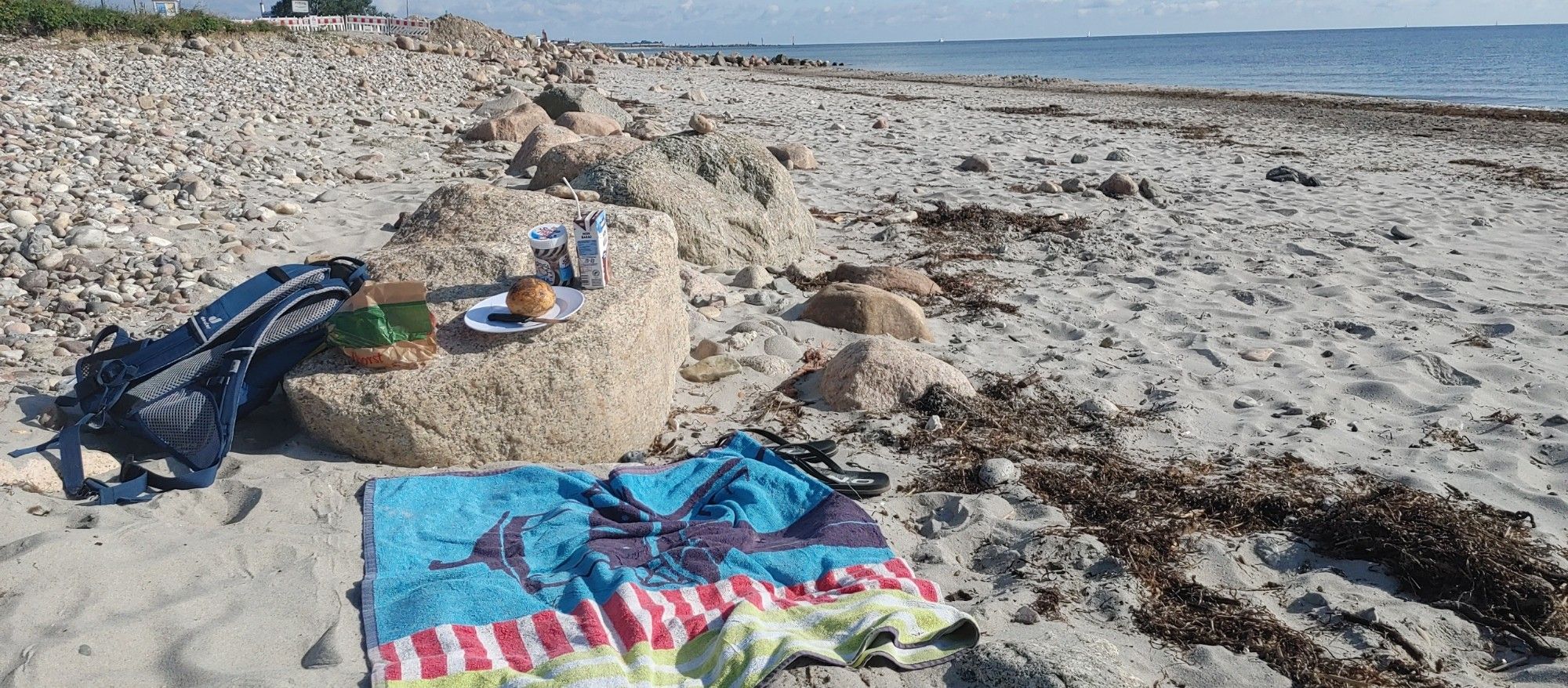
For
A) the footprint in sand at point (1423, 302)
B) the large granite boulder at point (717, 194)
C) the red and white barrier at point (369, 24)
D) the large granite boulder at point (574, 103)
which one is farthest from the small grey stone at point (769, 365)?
the red and white barrier at point (369, 24)

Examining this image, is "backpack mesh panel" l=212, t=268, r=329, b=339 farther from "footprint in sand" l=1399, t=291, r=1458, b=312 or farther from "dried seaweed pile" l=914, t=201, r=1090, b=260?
"footprint in sand" l=1399, t=291, r=1458, b=312

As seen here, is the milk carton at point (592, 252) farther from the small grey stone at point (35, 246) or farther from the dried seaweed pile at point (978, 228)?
the small grey stone at point (35, 246)

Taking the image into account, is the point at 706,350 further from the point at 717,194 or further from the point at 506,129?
the point at 506,129

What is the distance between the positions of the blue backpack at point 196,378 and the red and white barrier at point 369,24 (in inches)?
1353

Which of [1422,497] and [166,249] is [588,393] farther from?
[166,249]

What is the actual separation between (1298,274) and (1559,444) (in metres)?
2.75

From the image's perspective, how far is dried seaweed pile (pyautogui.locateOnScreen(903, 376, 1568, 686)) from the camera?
2629 millimetres

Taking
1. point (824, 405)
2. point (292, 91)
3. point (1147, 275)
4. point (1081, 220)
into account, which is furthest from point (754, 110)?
point (824, 405)

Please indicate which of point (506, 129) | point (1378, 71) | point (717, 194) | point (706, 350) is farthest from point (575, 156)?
point (1378, 71)

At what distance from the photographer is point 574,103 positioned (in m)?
12.8

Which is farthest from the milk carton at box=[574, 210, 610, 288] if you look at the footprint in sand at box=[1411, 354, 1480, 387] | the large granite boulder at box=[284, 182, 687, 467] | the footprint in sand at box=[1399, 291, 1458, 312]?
the footprint in sand at box=[1399, 291, 1458, 312]

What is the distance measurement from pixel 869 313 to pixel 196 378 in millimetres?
3159

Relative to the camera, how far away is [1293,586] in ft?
9.51

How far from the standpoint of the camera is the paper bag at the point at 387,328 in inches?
131
